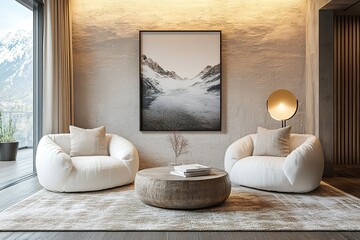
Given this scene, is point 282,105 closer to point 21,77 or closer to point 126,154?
point 126,154

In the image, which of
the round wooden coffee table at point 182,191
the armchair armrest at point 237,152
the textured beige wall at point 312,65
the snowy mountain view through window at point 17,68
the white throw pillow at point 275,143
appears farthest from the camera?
the textured beige wall at point 312,65

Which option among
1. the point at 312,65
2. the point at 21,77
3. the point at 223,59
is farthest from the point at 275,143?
the point at 21,77

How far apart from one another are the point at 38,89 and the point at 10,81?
679mm

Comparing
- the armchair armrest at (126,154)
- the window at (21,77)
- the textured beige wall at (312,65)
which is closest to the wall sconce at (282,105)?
the textured beige wall at (312,65)

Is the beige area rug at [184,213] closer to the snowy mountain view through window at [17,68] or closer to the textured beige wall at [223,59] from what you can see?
the snowy mountain view through window at [17,68]

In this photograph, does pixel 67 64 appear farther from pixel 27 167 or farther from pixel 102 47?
pixel 27 167

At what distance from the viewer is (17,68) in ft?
17.3

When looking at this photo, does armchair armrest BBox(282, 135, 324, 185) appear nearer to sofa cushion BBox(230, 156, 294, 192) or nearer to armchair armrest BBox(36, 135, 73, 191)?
sofa cushion BBox(230, 156, 294, 192)

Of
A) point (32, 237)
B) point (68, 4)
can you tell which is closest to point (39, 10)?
point (68, 4)

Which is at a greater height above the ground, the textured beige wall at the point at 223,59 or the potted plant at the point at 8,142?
the textured beige wall at the point at 223,59

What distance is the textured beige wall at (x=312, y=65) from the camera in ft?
18.8

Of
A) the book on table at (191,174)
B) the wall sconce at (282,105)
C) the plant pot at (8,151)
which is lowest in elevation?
the book on table at (191,174)

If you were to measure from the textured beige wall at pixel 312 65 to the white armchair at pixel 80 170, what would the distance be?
113 inches

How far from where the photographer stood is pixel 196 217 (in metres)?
3.46
